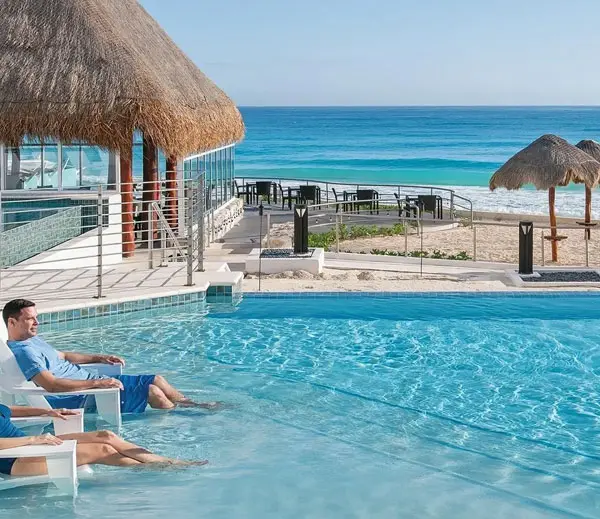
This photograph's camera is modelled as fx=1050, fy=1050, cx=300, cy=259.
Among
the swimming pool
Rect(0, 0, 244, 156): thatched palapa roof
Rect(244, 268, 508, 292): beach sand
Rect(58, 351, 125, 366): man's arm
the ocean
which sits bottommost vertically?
the swimming pool

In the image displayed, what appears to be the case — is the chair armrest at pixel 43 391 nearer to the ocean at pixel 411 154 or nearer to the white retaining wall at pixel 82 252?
A: the white retaining wall at pixel 82 252

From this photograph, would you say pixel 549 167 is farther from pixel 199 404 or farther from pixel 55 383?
pixel 55 383

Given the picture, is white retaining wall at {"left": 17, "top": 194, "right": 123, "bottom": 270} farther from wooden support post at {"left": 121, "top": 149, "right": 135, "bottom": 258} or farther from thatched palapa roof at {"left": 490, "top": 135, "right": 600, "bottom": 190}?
thatched palapa roof at {"left": 490, "top": 135, "right": 600, "bottom": 190}

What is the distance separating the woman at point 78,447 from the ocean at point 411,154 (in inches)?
1005

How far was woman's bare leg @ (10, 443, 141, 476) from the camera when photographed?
5887 mm

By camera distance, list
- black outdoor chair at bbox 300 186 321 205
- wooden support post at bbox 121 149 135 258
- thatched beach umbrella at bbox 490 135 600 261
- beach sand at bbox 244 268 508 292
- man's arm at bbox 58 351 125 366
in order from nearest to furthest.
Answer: man's arm at bbox 58 351 125 366 → beach sand at bbox 244 268 508 292 → wooden support post at bbox 121 149 135 258 → thatched beach umbrella at bbox 490 135 600 261 → black outdoor chair at bbox 300 186 321 205

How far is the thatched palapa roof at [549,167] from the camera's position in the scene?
16.4 meters

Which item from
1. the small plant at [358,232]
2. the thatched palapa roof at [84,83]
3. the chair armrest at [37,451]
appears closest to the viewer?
the chair armrest at [37,451]

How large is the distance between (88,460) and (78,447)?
0.34ft

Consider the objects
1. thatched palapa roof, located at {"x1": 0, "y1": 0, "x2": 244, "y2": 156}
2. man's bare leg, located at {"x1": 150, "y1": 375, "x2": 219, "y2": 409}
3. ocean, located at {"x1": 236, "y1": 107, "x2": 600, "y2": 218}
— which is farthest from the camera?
ocean, located at {"x1": 236, "y1": 107, "x2": 600, "y2": 218}

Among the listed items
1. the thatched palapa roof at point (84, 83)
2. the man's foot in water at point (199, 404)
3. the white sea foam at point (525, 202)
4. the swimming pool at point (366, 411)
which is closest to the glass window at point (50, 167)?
the thatched palapa roof at point (84, 83)

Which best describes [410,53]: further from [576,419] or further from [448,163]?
[576,419]

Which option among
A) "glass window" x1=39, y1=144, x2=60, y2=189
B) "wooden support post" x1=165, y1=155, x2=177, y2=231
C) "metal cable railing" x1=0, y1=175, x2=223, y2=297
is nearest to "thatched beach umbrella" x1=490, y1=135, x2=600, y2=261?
"wooden support post" x1=165, y1=155, x2=177, y2=231

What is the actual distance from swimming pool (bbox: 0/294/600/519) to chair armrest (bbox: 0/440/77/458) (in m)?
0.39
